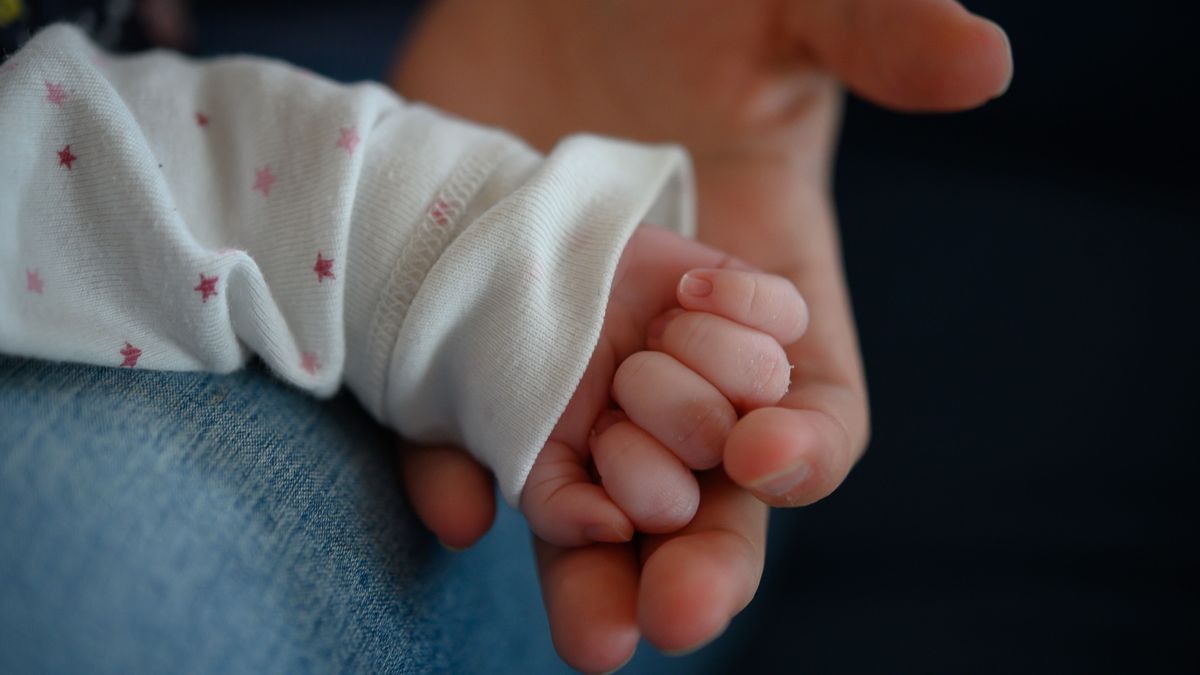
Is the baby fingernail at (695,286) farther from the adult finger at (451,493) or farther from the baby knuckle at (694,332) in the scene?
the adult finger at (451,493)

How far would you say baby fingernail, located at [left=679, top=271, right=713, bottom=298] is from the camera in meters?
0.62

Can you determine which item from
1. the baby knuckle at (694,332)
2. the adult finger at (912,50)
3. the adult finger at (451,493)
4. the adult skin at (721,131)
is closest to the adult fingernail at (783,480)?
the adult skin at (721,131)

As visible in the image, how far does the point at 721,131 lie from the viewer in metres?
1.02

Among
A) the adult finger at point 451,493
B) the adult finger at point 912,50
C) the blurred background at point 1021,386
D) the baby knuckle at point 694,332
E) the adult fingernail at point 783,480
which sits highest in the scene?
the adult finger at point 912,50

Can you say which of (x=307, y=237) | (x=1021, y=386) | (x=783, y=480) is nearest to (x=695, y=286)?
(x=783, y=480)

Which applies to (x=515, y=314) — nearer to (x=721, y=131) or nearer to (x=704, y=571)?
(x=704, y=571)

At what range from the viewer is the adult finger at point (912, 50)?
0.73 m

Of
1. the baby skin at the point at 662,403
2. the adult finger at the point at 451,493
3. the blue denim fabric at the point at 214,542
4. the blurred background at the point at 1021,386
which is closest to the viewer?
the blue denim fabric at the point at 214,542

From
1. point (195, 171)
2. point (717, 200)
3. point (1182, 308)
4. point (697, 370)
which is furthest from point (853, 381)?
point (1182, 308)

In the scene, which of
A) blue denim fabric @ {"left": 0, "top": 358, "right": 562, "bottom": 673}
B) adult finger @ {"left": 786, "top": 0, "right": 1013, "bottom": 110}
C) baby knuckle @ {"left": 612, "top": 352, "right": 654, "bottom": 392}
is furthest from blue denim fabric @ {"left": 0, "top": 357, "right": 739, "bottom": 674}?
adult finger @ {"left": 786, "top": 0, "right": 1013, "bottom": 110}

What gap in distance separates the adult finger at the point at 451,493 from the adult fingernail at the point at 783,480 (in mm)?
245

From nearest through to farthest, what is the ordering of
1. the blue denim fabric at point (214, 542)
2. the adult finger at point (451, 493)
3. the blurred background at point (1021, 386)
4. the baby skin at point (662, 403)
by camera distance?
the blue denim fabric at point (214, 542)
the baby skin at point (662, 403)
the adult finger at point (451, 493)
the blurred background at point (1021, 386)

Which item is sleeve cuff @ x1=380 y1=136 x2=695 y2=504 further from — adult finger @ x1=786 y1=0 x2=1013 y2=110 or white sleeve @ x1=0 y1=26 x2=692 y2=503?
adult finger @ x1=786 y1=0 x2=1013 y2=110

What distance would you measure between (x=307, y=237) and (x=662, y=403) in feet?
0.95
